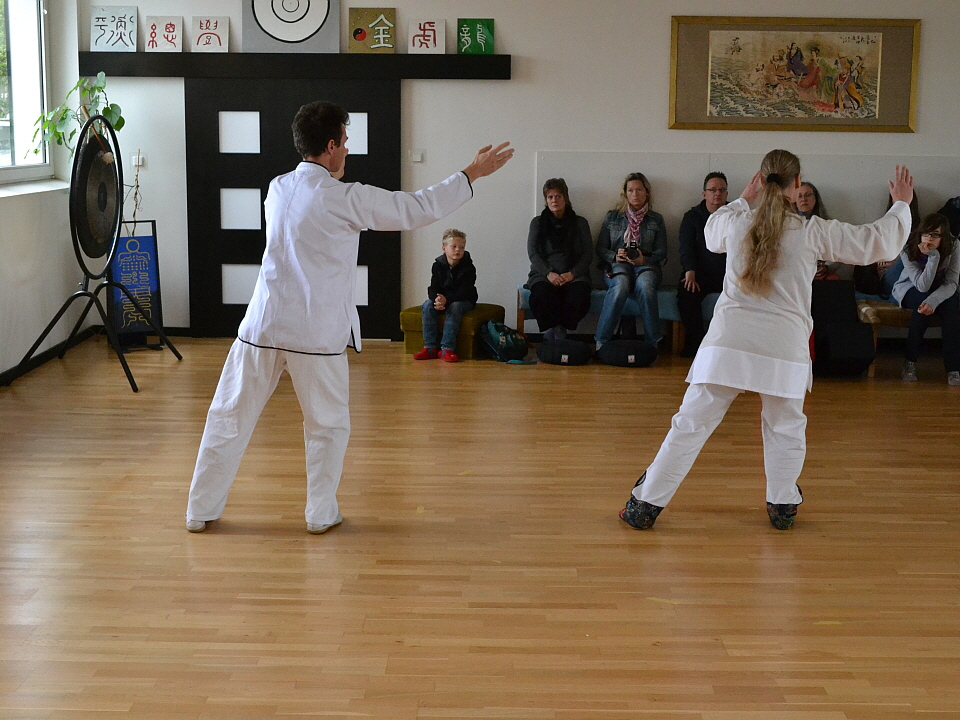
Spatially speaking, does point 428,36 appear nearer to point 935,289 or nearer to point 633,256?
point 633,256

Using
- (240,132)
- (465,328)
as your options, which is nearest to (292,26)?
(240,132)

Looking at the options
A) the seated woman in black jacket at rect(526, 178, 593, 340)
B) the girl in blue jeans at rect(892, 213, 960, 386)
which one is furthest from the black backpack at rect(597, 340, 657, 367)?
the girl in blue jeans at rect(892, 213, 960, 386)

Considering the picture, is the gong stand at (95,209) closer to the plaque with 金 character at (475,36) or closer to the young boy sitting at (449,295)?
the young boy sitting at (449,295)

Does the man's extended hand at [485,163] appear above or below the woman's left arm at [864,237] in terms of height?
above

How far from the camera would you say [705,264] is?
24.8ft

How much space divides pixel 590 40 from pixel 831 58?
5.69ft

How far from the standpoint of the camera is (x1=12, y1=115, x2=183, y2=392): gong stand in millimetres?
6195

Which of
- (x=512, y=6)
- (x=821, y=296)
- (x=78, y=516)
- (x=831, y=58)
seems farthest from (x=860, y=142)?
(x=78, y=516)

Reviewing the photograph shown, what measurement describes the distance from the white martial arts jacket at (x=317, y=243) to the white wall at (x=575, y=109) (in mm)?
4328

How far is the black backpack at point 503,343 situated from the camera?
714cm

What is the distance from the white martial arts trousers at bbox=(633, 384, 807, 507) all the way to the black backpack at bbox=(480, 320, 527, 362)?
10.8 ft

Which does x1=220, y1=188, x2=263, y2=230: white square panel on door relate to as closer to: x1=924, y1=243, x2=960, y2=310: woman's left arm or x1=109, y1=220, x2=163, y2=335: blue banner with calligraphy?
x1=109, y1=220, x2=163, y2=335: blue banner with calligraphy

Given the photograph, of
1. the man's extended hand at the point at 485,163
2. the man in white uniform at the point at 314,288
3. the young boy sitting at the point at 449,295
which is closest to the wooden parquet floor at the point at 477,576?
the man in white uniform at the point at 314,288

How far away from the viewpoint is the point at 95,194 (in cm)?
645
